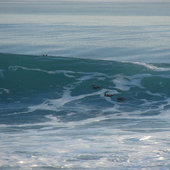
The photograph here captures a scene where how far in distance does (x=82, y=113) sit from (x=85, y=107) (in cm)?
93

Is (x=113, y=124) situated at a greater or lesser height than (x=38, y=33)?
lesser

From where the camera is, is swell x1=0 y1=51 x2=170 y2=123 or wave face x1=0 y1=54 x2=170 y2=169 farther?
swell x1=0 y1=51 x2=170 y2=123

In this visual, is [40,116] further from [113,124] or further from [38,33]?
[38,33]

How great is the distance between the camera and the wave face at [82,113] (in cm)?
809

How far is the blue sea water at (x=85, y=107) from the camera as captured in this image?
813 centimetres

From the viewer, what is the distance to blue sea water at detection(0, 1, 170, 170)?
8.13 meters

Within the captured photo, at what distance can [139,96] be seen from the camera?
642 inches

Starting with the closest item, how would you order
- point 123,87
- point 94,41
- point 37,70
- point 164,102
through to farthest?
point 164,102
point 123,87
point 37,70
point 94,41

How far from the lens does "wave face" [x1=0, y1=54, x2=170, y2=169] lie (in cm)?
809

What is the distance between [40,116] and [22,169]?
6620mm

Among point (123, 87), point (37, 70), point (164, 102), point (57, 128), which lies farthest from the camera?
point (37, 70)

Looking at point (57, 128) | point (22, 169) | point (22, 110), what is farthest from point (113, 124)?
point (22, 169)

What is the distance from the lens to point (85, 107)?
14.9 meters

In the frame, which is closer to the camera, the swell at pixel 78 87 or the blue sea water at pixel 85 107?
the blue sea water at pixel 85 107
